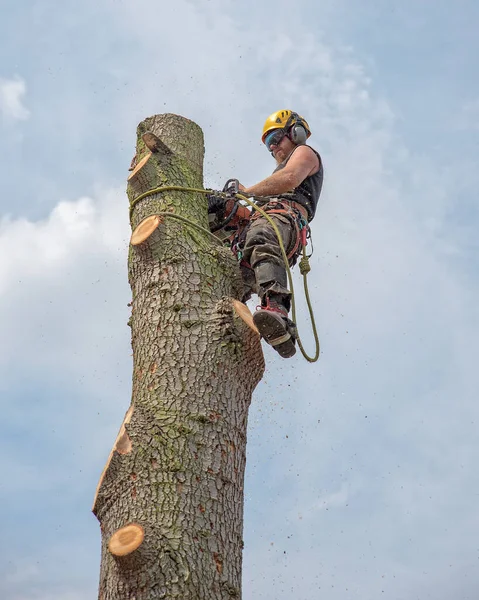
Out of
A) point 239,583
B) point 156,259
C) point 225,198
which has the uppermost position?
point 225,198

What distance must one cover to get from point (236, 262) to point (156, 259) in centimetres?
43

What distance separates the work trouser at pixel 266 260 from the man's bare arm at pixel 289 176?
0.18 m

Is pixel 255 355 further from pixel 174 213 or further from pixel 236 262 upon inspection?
pixel 174 213

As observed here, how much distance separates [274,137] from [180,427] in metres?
2.64

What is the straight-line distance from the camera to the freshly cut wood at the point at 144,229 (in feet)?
12.5

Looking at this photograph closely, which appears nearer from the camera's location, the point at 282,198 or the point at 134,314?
the point at 134,314

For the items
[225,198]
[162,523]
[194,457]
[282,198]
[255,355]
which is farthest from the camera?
[282,198]

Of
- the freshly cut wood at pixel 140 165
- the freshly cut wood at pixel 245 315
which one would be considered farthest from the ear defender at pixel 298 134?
the freshly cut wood at pixel 245 315

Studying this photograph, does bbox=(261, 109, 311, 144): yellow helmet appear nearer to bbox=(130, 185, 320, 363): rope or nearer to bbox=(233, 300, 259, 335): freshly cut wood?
bbox=(130, 185, 320, 363): rope

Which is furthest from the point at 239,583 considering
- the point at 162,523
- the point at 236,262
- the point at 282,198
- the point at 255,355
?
the point at 282,198

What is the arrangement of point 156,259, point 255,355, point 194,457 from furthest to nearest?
point 156,259 → point 255,355 → point 194,457

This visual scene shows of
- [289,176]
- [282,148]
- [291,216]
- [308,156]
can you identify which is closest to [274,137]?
[282,148]

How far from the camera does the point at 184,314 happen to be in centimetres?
352

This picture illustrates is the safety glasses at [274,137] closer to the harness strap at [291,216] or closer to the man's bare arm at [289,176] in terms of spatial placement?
the man's bare arm at [289,176]
